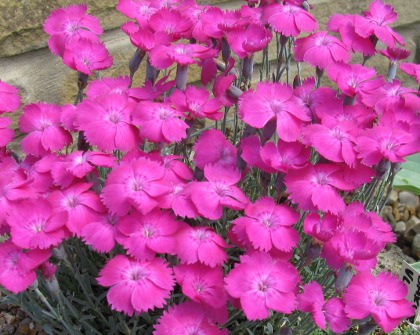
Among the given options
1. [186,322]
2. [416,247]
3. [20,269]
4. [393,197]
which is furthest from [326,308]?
[393,197]

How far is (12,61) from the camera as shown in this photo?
1.51m

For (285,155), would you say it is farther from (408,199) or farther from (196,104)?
(408,199)

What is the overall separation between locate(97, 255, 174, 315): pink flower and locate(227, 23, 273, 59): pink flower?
378 millimetres

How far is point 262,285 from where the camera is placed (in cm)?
85

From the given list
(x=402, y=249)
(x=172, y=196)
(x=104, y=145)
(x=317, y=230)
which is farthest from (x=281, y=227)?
(x=402, y=249)

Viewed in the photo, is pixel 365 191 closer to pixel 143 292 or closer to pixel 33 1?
pixel 143 292

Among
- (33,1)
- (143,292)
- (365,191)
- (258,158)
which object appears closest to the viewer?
(143,292)

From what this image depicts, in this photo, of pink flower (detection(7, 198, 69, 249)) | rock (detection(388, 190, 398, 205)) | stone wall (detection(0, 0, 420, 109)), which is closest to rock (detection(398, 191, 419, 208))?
rock (detection(388, 190, 398, 205))

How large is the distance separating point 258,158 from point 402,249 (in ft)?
3.29

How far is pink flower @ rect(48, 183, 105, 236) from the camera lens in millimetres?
855

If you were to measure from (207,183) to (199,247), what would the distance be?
0.09 m

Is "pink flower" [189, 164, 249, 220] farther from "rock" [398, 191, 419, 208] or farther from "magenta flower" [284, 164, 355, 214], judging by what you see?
"rock" [398, 191, 419, 208]

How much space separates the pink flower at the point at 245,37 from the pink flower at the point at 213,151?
143 mm

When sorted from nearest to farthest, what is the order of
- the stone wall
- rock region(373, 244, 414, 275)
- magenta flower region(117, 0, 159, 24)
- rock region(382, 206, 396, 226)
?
magenta flower region(117, 0, 159, 24), the stone wall, rock region(373, 244, 414, 275), rock region(382, 206, 396, 226)
